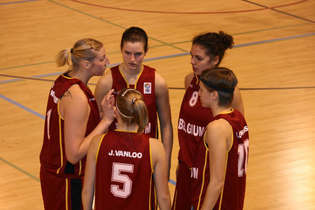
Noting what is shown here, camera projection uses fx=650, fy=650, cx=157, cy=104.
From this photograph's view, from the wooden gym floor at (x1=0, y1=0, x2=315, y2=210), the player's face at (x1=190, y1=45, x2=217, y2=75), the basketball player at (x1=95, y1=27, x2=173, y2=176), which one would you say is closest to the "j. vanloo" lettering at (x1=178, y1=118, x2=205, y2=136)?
the basketball player at (x1=95, y1=27, x2=173, y2=176)

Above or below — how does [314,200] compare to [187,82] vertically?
below

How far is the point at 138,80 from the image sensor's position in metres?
4.75

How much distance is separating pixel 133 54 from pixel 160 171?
49.0 inches

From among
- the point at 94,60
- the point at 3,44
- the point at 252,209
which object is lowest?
the point at 252,209

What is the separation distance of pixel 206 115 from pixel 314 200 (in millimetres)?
Result: 2129

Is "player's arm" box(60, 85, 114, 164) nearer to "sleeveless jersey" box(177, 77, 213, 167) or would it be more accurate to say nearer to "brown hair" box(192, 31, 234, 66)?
"sleeveless jersey" box(177, 77, 213, 167)

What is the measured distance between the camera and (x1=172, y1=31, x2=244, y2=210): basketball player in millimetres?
4500

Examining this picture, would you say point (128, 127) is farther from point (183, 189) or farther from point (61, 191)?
point (183, 189)

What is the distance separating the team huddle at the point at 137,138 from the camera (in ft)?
12.2

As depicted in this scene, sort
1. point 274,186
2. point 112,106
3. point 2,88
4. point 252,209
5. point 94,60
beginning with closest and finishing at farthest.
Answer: point 112,106 < point 94,60 < point 252,209 < point 274,186 < point 2,88

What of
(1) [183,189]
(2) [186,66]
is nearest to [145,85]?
(1) [183,189]

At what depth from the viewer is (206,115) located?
14.6 feet

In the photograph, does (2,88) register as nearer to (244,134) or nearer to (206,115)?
(206,115)

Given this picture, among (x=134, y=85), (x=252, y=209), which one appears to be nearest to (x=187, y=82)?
(x=134, y=85)
